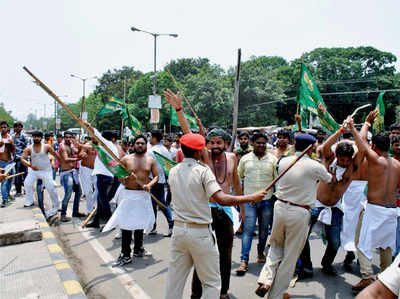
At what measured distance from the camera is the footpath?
13.1 ft

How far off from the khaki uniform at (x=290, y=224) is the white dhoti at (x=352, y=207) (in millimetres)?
1468

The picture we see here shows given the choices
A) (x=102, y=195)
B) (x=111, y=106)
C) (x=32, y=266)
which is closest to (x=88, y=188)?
(x=102, y=195)

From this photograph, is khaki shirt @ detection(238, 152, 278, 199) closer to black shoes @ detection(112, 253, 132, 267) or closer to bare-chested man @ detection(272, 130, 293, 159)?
bare-chested man @ detection(272, 130, 293, 159)

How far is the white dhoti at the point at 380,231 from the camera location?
13.9 ft

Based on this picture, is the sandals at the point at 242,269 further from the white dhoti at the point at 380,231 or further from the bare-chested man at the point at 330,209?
Answer: the white dhoti at the point at 380,231

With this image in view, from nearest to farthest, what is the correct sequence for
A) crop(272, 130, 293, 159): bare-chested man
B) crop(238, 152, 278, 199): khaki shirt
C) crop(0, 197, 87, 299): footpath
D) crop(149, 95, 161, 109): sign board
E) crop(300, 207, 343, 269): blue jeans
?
crop(0, 197, 87, 299): footpath < crop(300, 207, 343, 269): blue jeans < crop(238, 152, 278, 199): khaki shirt < crop(272, 130, 293, 159): bare-chested man < crop(149, 95, 161, 109): sign board

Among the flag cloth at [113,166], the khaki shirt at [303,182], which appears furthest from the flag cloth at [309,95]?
the flag cloth at [113,166]

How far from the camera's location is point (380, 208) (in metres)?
4.28

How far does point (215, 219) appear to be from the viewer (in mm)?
3859

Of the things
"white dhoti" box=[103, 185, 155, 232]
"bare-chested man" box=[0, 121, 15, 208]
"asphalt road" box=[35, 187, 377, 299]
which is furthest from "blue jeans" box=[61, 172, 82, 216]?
"white dhoti" box=[103, 185, 155, 232]

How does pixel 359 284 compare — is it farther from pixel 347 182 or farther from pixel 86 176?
pixel 86 176

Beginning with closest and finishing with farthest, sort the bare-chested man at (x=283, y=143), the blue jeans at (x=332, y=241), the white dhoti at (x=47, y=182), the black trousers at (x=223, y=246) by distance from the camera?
the black trousers at (x=223, y=246)
the blue jeans at (x=332, y=241)
the bare-chested man at (x=283, y=143)
the white dhoti at (x=47, y=182)

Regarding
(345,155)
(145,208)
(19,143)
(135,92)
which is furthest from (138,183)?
(135,92)

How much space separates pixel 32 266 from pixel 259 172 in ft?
11.4
